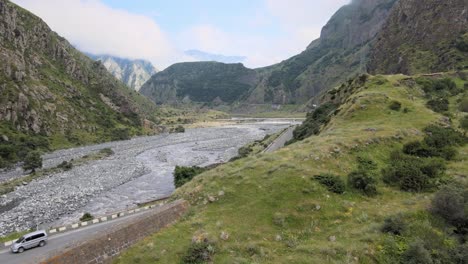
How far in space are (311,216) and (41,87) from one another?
15796cm

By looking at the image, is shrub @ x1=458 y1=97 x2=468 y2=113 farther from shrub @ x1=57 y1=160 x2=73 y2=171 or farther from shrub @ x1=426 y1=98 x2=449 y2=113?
shrub @ x1=57 y1=160 x2=73 y2=171

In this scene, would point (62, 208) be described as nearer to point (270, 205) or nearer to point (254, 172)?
point (254, 172)

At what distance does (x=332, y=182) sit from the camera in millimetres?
22672

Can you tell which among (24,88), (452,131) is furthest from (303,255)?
(24,88)

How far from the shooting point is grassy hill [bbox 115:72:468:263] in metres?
15.6

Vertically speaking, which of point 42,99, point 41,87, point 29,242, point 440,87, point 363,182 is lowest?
point 29,242

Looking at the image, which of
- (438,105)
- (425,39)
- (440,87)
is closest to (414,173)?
(438,105)

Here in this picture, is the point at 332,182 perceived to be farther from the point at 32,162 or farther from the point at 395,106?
the point at 32,162

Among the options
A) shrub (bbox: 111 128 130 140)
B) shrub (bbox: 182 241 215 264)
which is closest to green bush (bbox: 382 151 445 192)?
shrub (bbox: 182 241 215 264)

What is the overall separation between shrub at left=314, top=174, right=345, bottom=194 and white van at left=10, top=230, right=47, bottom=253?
82.5 ft

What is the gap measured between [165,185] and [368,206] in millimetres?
48437

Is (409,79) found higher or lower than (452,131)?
higher

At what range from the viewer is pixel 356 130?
1345 inches

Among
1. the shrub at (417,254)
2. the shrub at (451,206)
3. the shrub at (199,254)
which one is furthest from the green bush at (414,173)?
the shrub at (199,254)
